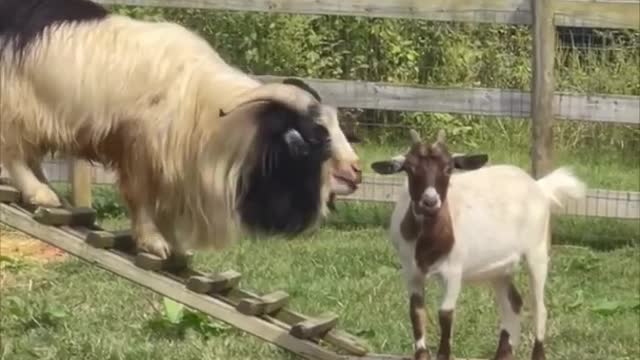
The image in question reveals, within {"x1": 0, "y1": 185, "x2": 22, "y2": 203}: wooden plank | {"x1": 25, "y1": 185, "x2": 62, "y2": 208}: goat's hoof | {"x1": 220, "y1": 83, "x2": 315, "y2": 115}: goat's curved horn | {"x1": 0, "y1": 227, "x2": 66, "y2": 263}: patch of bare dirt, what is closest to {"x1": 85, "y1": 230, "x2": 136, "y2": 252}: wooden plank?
{"x1": 25, "y1": 185, "x2": 62, "y2": 208}: goat's hoof

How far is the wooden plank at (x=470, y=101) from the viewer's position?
10344mm

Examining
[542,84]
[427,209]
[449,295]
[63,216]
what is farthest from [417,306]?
[542,84]

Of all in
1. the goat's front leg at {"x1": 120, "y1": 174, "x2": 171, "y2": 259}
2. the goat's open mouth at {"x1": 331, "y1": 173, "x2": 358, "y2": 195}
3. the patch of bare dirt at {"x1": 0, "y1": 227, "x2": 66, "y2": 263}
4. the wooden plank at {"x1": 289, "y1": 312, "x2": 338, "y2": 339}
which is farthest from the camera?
the patch of bare dirt at {"x1": 0, "y1": 227, "x2": 66, "y2": 263}

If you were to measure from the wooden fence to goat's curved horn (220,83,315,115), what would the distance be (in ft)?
11.3

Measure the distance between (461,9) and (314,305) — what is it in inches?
88.6

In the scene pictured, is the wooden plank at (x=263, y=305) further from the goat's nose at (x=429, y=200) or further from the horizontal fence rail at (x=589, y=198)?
the horizontal fence rail at (x=589, y=198)

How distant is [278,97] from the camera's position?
6.64 metres

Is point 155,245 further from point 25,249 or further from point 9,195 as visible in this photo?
point 25,249

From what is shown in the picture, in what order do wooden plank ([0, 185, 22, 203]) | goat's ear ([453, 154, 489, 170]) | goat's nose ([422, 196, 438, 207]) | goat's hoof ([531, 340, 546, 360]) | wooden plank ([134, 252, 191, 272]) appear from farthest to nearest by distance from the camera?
wooden plank ([0, 185, 22, 203]) → wooden plank ([134, 252, 191, 272]) → goat's hoof ([531, 340, 546, 360]) → goat's ear ([453, 154, 489, 170]) → goat's nose ([422, 196, 438, 207])

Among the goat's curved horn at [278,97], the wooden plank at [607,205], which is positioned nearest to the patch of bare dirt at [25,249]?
the wooden plank at [607,205]

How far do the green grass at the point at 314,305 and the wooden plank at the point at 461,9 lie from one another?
1.49m

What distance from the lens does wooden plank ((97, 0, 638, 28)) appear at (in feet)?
33.1

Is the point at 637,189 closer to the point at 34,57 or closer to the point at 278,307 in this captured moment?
the point at 278,307

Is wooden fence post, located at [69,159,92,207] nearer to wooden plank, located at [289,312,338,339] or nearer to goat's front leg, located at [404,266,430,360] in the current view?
wooden plank, located at [289,312,338,339]
